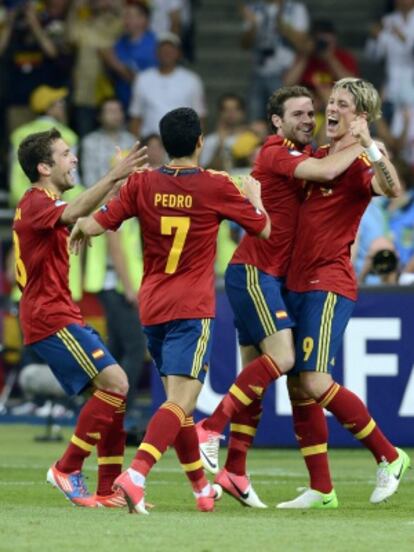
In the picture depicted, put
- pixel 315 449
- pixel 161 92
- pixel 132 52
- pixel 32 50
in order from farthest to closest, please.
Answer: pixel 132 52
pixel 32 50
pixel 161 92
pixel 315 449

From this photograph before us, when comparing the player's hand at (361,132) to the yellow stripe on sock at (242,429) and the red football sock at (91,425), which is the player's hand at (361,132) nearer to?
the yellow stripe on sock at (242,429)

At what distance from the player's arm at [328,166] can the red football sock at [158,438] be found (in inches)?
61.3

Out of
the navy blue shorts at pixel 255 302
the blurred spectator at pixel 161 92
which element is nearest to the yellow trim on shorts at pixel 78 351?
the navy blue shorts at pixel 255 302

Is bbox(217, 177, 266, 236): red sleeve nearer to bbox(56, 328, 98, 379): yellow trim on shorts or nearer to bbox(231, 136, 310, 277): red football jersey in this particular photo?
bbox(231, 136, 310, 277): red football jersey

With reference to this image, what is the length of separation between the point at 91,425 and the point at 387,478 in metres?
1.69

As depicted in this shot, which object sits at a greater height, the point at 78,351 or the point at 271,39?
the point at 271,39

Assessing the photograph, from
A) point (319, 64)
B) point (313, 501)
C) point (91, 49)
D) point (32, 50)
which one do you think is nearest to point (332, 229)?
point (313, 501)

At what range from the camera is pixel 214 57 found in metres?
22.7

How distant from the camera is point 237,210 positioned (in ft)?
31.1

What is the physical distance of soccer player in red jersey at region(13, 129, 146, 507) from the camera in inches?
394

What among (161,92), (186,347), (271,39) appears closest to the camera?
(186,347)

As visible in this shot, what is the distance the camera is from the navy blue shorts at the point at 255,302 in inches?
402

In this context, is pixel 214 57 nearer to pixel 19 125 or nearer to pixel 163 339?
pixel 19 125

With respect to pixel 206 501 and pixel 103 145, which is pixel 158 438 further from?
pixel 103 145
